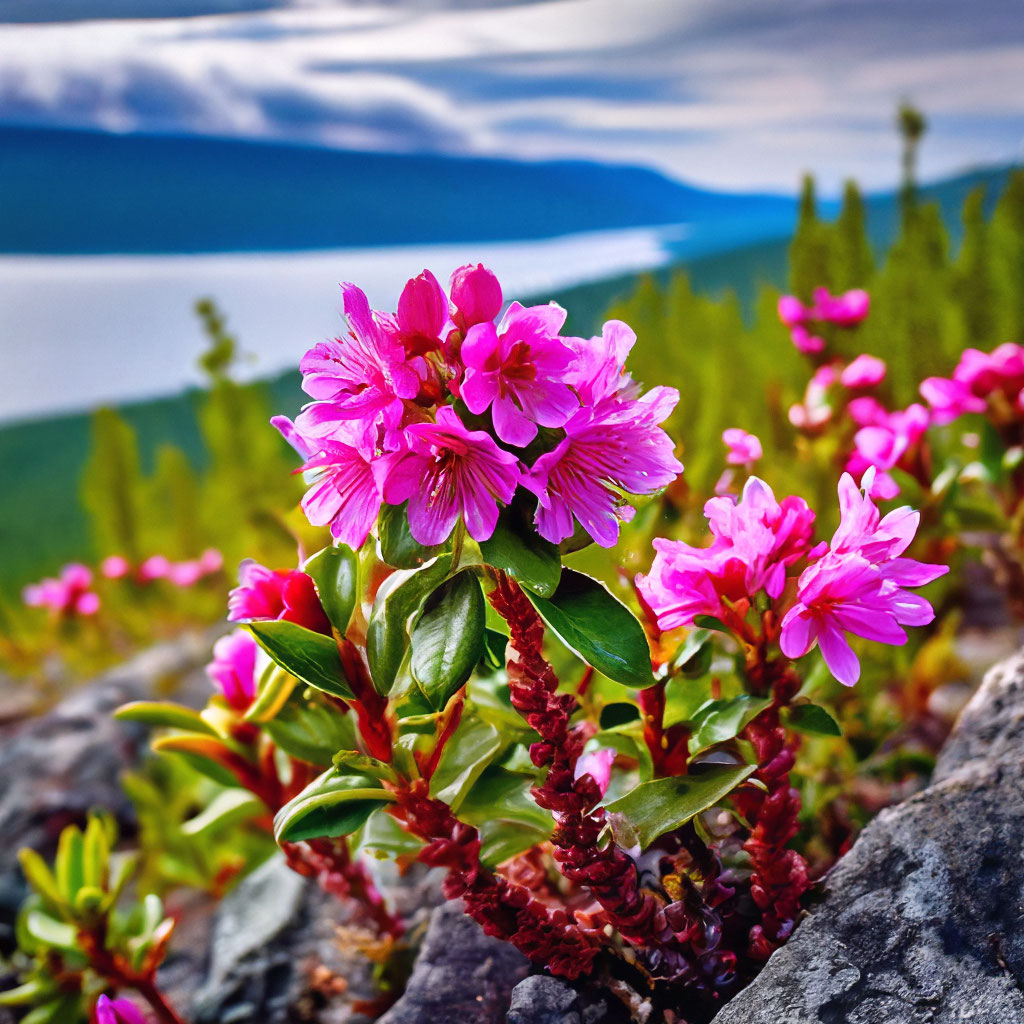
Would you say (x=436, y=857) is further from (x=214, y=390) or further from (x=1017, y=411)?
(x=214, y=390)

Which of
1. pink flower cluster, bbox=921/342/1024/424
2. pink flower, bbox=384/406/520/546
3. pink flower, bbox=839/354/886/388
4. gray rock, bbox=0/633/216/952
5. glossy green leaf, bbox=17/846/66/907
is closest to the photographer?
pink flower, bbox=384/406/520/546

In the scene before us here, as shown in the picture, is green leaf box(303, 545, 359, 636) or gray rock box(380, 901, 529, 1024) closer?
green leaf box(303, 545, 359, 636)

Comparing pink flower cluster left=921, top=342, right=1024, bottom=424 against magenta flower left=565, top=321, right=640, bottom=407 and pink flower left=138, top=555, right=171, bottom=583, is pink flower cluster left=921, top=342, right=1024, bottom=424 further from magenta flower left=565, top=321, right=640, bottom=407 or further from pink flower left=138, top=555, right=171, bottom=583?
pink flower left=138, top=555, right=171, bottom=583

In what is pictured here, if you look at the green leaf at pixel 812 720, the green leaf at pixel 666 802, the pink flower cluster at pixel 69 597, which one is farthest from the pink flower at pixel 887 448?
the pink flower cluster at pixel 69 597

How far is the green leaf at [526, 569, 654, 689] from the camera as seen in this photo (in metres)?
0.64

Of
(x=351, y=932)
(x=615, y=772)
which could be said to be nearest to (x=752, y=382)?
(x=615, y=772)

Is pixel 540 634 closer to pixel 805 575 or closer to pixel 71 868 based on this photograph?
pixel 805 575

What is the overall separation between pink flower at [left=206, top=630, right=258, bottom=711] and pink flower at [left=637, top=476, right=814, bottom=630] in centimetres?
48

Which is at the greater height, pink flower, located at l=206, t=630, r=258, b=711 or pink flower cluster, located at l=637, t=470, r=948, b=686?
pink flower cluster, located at l=637, t=470, r=948, b=686

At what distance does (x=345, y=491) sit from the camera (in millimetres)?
661

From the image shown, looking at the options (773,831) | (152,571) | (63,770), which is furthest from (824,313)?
(152,571)

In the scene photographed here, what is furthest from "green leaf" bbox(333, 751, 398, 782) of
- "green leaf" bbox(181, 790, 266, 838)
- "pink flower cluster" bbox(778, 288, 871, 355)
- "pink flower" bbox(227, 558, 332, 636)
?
"pink flower cluster" bbox(778, 288, 871, 355)

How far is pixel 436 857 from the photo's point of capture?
750 millimetres

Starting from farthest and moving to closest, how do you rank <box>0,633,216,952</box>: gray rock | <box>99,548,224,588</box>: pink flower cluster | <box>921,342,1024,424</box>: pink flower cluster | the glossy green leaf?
<box>99,548,224,588</box>: pink flower cluster
<box>0,633,216,952</box>: gray rock
<box>921,342,1024,424</box>: pink flower cluster
the glossy green leaf
